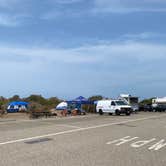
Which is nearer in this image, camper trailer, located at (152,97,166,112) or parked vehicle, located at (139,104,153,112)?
camper trailer, located at (152,97,166,112)

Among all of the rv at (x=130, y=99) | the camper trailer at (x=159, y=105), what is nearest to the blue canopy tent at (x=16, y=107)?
the rv at (x=130, y=99)

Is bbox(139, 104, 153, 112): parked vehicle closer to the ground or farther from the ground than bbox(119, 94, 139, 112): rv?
closer to the ground

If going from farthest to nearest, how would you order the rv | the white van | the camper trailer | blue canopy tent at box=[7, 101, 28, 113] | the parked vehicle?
Result: the parked vehicle, the camper trailer, the rv, blue canopy tent at box=[7, 101, 28, 113], the white van

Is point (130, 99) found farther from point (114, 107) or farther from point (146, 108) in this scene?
point (114, 107)

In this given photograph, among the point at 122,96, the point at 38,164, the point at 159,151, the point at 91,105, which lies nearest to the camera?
the point at 38,164

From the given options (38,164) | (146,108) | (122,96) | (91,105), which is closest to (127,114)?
(91,105)

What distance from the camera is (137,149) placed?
551 inches

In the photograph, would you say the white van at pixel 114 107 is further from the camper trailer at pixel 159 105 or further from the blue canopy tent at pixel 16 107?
the camper trailer at pixel 159 105

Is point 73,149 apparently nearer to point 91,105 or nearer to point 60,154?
point 60,154

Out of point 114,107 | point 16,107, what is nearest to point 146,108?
point 16,107

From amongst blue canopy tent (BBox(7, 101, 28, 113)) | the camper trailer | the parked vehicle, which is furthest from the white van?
the parked vehicle

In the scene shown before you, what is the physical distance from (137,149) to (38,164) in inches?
179

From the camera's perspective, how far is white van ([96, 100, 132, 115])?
5159 centimetres

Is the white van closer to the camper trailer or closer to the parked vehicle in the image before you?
the camper trailer
